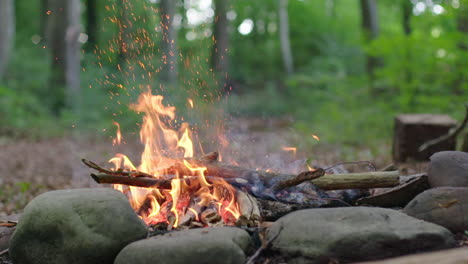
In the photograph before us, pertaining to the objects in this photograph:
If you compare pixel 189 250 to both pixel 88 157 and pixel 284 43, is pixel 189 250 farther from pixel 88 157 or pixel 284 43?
pixel 284 43

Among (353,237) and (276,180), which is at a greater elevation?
(276,180)

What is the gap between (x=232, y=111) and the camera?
19047 millimetres

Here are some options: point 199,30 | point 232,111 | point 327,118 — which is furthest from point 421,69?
point 199,30

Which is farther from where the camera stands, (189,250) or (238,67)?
(238,67)

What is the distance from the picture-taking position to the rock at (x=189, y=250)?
120 inches

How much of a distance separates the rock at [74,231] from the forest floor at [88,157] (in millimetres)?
1917

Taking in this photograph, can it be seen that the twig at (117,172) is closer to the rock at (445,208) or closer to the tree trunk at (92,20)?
the rock at (445,208)

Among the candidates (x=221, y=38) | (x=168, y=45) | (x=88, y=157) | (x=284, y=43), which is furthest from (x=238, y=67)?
(x=88, y=157)

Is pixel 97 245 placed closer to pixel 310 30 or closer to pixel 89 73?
pixel 89 73

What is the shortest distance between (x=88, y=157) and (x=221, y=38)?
12002mm

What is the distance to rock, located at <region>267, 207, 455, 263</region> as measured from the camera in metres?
3.09

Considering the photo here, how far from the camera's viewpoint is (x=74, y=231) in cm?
336

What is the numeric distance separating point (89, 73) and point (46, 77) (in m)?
1.56

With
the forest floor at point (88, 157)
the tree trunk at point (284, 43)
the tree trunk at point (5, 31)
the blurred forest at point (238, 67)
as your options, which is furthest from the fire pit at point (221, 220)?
the tree trunk at point (284, 43)
